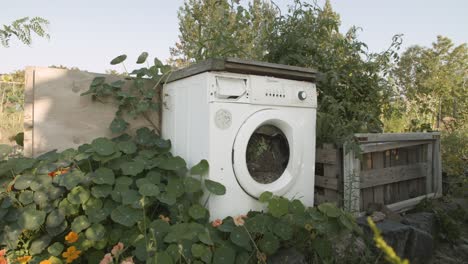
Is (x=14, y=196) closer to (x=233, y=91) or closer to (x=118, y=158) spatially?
(x=118, y=158)

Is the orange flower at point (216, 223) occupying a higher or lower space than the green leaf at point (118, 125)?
lower

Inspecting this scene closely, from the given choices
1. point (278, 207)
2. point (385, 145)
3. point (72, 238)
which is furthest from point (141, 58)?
point (385, 145)

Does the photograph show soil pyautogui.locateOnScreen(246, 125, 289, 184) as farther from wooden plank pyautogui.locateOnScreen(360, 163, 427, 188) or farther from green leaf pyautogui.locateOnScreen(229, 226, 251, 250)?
wooden plank pyautogui.locateOnScreen(360, 163, 427, 188)

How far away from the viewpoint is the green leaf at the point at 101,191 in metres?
1.71

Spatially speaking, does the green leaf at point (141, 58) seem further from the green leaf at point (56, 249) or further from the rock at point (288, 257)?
the rock at point (288, 257)

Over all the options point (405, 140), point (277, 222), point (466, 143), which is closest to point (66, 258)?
point (277, 222)

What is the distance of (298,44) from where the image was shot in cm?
276

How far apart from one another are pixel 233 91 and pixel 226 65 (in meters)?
0.17

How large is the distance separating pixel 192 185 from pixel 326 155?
1.06 m

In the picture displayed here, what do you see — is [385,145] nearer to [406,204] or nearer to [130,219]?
[406,204]

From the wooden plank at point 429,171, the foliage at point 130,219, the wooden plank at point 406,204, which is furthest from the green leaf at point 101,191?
the wooden plank at point 429,171

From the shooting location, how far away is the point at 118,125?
2.33 m

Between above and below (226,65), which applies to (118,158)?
below

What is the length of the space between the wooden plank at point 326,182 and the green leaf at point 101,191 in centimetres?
149
